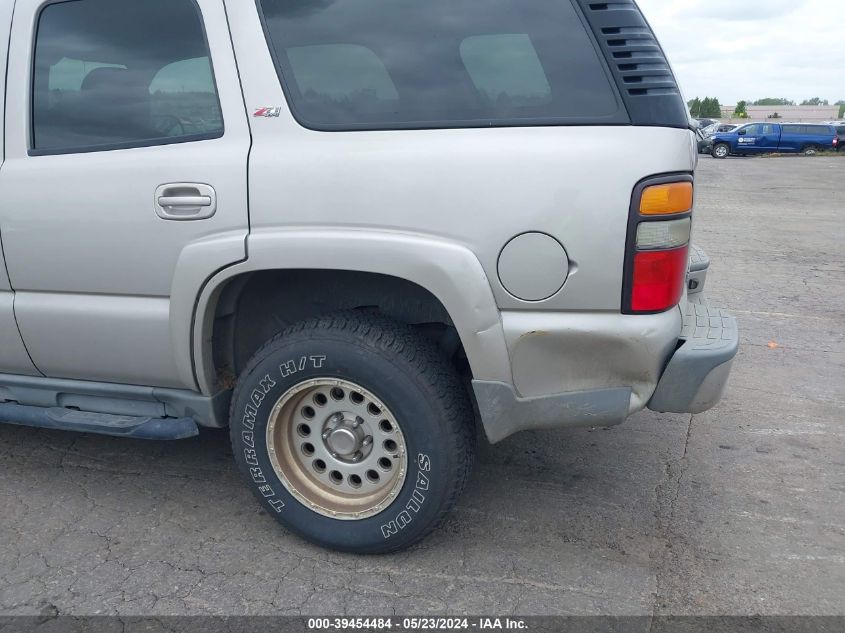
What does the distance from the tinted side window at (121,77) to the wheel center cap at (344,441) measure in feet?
3.81

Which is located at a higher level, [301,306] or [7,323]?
[301,306]

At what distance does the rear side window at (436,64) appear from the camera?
8.07 ft

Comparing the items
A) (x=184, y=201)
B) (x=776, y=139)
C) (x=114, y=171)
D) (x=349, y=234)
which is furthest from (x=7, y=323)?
(x=776, y=139)

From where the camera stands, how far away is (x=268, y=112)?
106 inches

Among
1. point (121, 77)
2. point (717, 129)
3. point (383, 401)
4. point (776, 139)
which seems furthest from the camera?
point (717, 129)

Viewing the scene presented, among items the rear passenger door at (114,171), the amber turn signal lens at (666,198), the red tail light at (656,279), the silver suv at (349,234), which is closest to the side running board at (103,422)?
the silver suv at (349,234)

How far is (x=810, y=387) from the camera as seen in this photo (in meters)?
4.70

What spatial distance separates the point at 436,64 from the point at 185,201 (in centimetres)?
100

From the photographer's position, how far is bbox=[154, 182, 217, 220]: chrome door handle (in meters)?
2.69

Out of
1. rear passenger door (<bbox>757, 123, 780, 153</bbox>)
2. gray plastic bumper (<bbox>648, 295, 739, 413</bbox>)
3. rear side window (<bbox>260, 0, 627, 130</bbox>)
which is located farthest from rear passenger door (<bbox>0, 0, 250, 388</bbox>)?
rear passenger door (<bbox>757, 123, 780, 153</bbox>)

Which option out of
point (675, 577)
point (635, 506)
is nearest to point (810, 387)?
point (635, 506)

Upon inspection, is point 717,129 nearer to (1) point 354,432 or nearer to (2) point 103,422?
(1) point 354,432

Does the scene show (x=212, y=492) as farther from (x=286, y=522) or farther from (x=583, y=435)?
(x=583, y=435)

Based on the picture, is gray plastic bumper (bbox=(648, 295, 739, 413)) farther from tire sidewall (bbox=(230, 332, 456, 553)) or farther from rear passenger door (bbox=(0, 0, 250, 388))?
rear passenger door (bbox=(0, 0, 250, 388))
